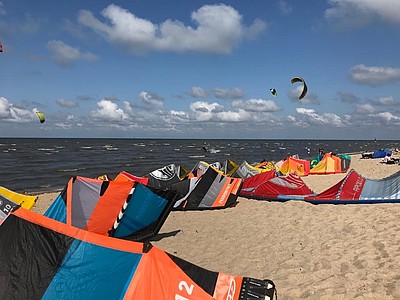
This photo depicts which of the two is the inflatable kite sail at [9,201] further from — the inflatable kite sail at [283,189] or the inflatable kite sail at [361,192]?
the inflatable kite sail at [361,192]

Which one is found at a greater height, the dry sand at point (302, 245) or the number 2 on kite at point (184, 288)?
the number 2 on kite at point (184, 288)

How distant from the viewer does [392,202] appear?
10234 millimetres

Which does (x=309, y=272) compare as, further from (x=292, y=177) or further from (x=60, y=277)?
(x=292, y=177)

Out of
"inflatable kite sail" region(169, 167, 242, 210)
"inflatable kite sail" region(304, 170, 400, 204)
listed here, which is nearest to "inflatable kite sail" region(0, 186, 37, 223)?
"inflatable kite sail" region(169, 167, 242, 210)

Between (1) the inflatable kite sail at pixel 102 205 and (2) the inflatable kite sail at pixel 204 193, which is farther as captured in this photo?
(2) the inflatable kite sail at pixel 204 193

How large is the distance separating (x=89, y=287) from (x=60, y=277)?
0.45m

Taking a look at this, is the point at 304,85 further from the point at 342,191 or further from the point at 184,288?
the point at 184,288

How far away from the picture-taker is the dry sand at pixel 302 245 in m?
5.60

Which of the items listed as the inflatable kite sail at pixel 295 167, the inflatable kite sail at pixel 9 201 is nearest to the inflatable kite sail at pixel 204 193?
the inflatable kite sail at pixel 9 201

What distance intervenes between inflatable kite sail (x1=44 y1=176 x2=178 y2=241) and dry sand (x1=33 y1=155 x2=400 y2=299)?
117 centimetres

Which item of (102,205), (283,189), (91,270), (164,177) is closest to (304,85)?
(283,189)

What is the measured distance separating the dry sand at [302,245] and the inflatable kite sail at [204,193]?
487 mm

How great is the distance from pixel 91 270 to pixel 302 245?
520 cm

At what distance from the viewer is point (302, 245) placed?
7691mm
